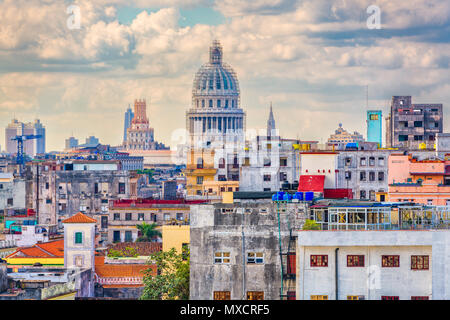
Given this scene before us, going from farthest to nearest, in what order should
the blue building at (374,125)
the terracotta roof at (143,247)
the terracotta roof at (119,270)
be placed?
the blue building at (374,125), the terracotta roof at (143,247), the terracotta roof at (119,270)

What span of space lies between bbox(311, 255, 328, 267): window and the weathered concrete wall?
4.77 feet

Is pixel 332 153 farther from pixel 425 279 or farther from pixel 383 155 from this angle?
pixel 425 279

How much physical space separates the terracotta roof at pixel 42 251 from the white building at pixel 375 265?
31.0 m

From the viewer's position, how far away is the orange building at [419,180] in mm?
49281

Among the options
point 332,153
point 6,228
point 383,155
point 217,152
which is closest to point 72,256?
point 332,153

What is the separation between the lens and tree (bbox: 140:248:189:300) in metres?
28.9

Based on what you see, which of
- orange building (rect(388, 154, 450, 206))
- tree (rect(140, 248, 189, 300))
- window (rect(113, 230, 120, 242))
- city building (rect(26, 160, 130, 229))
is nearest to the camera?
tree (rect(140, 248, 189, 300))

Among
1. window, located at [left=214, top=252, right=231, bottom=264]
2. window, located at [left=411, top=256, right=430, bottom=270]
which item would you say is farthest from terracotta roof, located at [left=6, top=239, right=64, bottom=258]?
window, located at [left=411, top=256, right=430, bottom=270]

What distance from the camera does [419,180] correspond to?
51.9 m

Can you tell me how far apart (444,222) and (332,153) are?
32401 mm

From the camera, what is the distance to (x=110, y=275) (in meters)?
47.2

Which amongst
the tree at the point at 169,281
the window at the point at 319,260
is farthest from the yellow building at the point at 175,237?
the window at the point at 319,260

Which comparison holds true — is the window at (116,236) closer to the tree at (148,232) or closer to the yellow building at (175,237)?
the tree at (148,232)

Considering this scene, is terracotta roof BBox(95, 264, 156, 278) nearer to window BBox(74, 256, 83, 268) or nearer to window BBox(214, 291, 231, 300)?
window BBox(74, 256, 83, 268)
